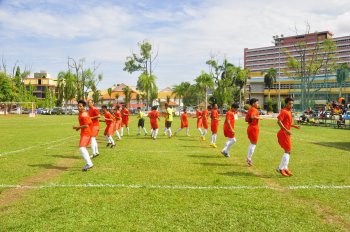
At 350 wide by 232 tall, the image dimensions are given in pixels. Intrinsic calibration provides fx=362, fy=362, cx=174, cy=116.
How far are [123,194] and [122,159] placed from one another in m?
4.95

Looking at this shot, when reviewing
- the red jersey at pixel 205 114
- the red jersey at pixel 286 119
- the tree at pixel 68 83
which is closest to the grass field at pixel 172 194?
the red jersey at pixel 286 119

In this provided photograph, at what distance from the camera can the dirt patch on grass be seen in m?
7.40

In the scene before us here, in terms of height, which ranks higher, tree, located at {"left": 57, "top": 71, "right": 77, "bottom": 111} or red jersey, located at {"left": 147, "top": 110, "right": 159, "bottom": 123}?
tree, located at {"left": 57, "top": 71, "right": 77, "bottom": 111}

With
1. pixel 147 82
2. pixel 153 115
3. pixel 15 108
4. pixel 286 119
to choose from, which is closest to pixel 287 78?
pixel 147 82

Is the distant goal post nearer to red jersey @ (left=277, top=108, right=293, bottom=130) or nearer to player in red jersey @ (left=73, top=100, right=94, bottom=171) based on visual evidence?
player in red jersey @ (left=73, top=100, right=94, bottom=171)

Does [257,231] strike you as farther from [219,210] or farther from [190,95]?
[190,95]

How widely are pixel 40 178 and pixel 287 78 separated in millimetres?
109726

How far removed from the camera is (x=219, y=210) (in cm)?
643

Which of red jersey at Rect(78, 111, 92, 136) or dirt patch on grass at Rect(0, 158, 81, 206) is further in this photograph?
red jersey at Rect(78, 111, 92, 136)

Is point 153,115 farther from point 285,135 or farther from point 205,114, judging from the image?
point 285,135

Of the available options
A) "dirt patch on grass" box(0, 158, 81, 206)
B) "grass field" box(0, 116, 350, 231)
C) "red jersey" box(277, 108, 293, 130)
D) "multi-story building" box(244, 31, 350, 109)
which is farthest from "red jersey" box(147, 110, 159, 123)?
"multi-story building" box(244, 31, 350, 109)

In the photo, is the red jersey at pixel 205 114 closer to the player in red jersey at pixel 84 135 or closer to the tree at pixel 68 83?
the player in red jersey at pixel 84 135

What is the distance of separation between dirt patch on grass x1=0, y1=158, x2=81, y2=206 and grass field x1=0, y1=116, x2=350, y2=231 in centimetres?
2

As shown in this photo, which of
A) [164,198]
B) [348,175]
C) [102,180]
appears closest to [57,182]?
[102,180]
